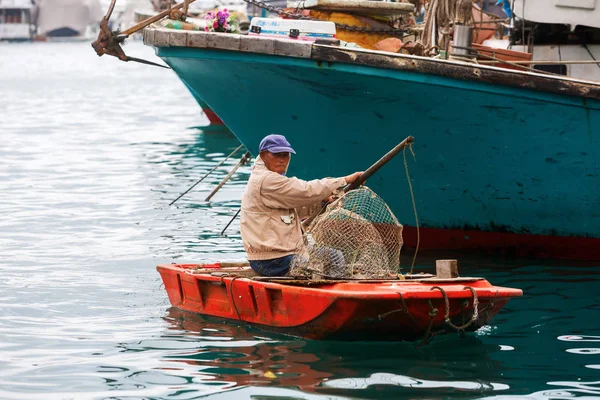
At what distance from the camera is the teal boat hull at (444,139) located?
9.80 m

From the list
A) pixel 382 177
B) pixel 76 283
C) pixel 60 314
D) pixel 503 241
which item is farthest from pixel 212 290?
pixel 503 241

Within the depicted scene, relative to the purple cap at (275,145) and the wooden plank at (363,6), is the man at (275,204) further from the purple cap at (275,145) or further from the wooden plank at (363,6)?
the wooden plank at (363,6)

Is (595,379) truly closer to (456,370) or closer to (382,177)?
(456,370)

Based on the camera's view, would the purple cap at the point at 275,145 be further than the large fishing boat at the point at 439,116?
No

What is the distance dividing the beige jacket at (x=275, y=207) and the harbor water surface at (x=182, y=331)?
0.67m

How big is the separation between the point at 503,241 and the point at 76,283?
4180 millimetres

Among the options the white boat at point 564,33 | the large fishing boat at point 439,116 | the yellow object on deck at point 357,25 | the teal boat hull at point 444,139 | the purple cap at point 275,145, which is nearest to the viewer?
the purple cap at point 275,145

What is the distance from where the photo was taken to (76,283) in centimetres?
1008

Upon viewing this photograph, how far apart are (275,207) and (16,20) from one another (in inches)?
7138

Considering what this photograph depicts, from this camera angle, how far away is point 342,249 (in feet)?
27.3

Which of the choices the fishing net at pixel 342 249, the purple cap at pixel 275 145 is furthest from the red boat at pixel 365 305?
the purple cap at pixel 275 145

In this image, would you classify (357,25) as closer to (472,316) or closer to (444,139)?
(444,139)

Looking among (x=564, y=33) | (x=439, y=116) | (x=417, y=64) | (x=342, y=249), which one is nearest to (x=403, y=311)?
(x=342, y=249)

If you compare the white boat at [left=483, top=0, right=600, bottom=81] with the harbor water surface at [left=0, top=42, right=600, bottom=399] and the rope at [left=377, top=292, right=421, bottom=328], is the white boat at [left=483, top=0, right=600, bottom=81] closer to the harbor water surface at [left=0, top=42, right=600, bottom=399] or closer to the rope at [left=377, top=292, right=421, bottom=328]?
the harbor water surface at [left=0, top=42, right=600, bottom=399]
